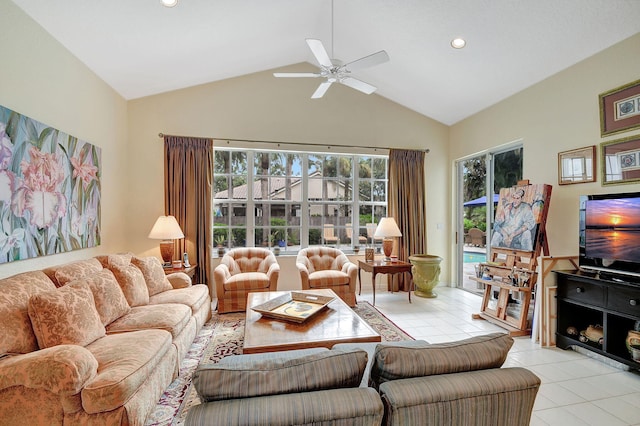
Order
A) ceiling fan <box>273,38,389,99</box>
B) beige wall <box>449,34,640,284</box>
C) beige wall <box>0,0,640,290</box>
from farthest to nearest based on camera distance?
beige wall <box>449,34,640,284</box> < beige wall <box>0,0,640,290</box> < ceiling fan <box>273,38,389,99</box>

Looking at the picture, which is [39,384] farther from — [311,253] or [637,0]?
[637,0]

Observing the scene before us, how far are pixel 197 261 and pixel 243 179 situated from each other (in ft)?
4.84

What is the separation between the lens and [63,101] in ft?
9.86

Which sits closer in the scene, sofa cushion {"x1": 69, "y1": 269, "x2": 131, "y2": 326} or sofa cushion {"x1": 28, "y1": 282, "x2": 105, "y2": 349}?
sofa cushion {"x1": 28, "y1": 282, "x2": 105, "y2": 349}

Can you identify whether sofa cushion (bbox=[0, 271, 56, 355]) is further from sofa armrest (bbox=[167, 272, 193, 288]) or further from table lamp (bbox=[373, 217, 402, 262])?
table lamp (bbox=[373, 217, 402, 262])

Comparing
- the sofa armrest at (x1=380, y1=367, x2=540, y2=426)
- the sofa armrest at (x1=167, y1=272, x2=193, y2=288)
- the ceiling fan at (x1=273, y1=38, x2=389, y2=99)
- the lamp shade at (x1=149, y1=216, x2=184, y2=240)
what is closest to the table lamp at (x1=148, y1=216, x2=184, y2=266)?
the lamp shade at (x1=149, y1=216, x2=184, y2=240)

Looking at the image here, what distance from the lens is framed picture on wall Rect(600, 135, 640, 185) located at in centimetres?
283

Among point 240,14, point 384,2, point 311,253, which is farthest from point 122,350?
point 384,2

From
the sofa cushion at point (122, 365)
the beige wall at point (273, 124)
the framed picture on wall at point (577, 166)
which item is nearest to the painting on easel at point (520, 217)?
the framed picture on wall at point (577, 166)

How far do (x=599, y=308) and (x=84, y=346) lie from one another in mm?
4121

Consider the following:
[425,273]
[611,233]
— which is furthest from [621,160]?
[425,273]

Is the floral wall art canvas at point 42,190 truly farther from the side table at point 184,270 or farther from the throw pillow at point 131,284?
the side table at point 184,270

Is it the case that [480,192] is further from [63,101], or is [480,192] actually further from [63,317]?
[63,101]

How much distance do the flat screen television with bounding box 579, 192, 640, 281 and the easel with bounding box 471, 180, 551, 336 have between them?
40cm
